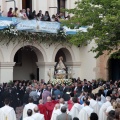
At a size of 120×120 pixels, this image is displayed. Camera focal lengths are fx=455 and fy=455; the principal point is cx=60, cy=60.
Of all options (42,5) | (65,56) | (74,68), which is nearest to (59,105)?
(74,68)

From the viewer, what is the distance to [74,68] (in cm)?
3547

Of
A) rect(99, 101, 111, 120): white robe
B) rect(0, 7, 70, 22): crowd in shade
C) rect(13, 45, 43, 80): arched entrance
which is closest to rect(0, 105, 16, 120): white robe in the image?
rect(99, 101, 111, 120): white robe

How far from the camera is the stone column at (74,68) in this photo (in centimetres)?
3535

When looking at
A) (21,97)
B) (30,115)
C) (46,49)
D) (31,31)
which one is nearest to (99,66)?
(46,49)

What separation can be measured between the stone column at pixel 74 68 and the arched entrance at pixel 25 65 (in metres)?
2.52

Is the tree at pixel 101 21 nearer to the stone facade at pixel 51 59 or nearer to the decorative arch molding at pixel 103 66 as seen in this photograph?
the stone facade at pixel 51 59

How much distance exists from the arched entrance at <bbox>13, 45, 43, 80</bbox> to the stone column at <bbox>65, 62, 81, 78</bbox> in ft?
8.27

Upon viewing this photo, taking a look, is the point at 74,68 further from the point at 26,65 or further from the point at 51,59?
the point at 26,65

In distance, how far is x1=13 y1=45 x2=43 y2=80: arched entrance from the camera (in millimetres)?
35406

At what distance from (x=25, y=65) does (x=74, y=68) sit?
3.91 metres

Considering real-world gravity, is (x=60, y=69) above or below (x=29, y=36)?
below

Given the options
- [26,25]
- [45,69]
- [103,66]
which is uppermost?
[26,25]

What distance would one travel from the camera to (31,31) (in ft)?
103

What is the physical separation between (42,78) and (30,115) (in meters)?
20.2
